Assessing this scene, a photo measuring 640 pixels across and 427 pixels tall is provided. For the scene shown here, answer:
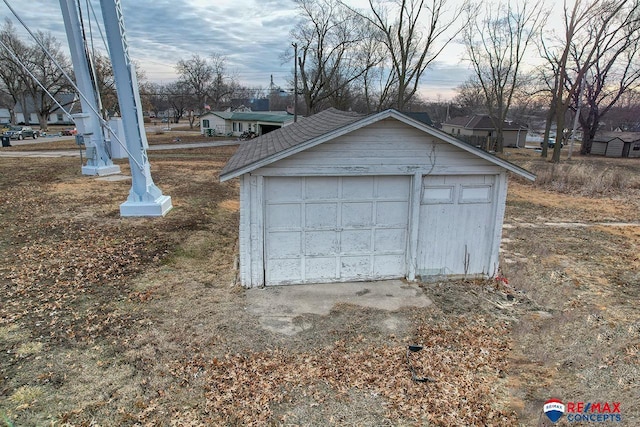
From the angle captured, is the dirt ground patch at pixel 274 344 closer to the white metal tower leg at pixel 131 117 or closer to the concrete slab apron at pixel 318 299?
the concrete slab apron at pixel 318 299

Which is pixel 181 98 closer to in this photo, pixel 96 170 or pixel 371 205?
pixel 96 170

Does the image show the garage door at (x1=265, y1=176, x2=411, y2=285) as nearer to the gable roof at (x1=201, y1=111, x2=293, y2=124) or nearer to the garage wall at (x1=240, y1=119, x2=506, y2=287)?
the garage wall at (x1=240, y1=119, x2=506, y2=287)

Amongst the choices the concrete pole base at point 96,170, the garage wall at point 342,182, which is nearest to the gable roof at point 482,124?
the concrete pole base at point 96,170

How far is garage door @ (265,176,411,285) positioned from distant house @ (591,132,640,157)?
138 feet

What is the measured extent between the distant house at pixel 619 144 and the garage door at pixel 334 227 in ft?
138

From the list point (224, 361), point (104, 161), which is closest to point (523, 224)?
point (224, 361)

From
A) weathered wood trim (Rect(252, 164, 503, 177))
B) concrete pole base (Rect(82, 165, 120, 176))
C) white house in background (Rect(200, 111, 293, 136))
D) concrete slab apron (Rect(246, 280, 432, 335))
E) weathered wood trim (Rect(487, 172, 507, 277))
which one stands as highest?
white house in background (Rect(200, 111, 293, 136))

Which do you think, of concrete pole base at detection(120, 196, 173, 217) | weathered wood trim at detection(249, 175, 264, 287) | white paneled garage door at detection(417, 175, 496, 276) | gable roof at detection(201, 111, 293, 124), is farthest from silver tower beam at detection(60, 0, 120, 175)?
gable roof at detection(201, 111, 293, 124)

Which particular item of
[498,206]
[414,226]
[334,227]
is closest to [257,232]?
[334,227]

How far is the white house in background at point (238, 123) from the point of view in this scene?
42719 mm

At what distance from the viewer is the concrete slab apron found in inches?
241

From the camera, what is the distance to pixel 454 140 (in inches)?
265

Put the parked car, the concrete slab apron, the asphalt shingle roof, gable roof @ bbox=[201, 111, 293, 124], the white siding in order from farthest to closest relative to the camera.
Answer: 1. gable roof @ bbox=[201, 111, 293, 124]
2. the white siding
3. the parked car
4. the asphalt shingle roof
5. the concrete slab apron

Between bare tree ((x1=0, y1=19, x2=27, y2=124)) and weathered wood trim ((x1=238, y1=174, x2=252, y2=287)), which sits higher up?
bare tree ((x1=0, y1=19, x2=27, y2=124))
